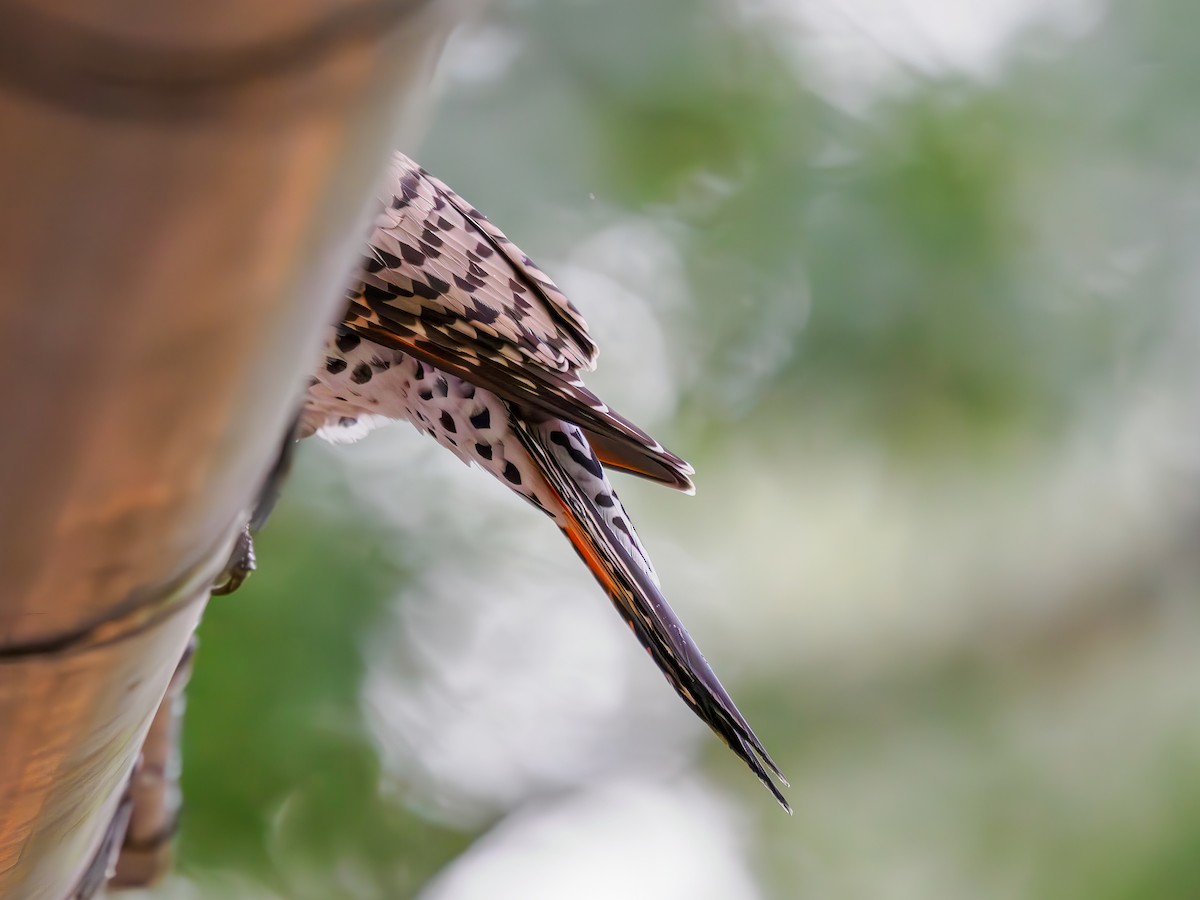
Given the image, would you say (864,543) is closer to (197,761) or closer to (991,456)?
(991,456)

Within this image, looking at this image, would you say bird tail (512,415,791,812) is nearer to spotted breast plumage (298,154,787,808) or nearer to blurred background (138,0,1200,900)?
spotted breast plumage (298,154,787,808)

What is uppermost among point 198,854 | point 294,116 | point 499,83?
point 294,116

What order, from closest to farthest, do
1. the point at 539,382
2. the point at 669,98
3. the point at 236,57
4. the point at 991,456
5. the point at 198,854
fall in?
the point at 236,57
the point at 539,382
the point at 198,854
the point at 669,98
the point at 991,456

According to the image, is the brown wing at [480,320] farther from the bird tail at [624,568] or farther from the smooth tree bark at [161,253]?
the smooth tree bark at [161,253]

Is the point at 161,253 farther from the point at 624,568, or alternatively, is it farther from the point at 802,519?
the point at 802,519

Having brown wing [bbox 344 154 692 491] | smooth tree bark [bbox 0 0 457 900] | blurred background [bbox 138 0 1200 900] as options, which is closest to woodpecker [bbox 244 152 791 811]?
brown wing [bbox 344 154 692 491]

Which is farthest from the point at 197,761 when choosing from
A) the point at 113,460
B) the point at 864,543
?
the point at 113,460

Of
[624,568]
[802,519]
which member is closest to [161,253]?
[624,568]
